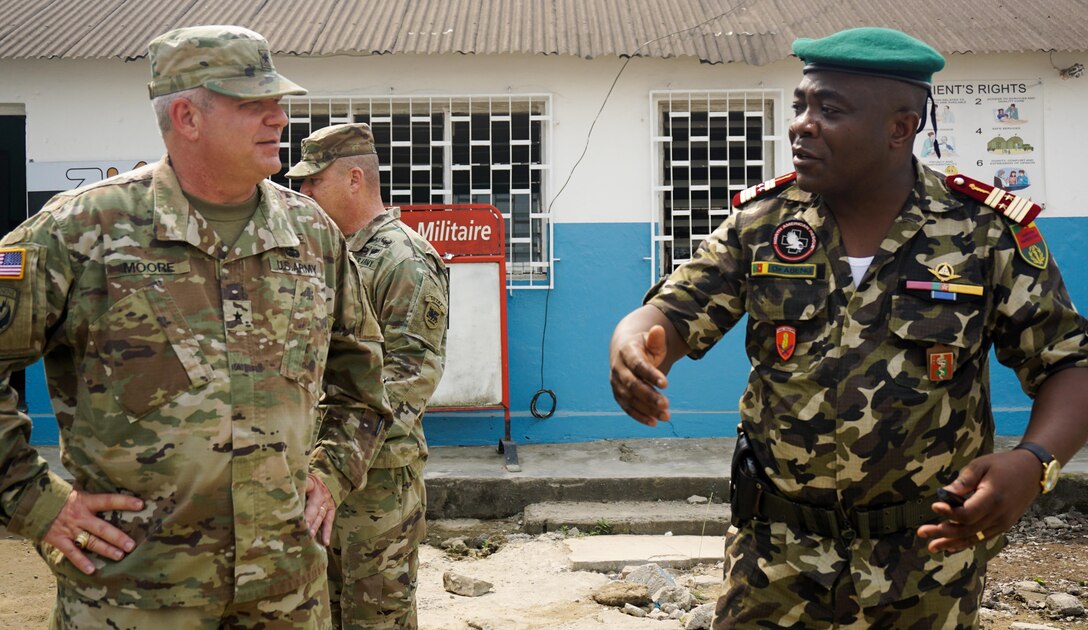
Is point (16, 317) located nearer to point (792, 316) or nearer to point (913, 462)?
point (792, 316)

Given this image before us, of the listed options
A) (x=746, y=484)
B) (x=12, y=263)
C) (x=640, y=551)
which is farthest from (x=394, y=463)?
(x=640, y=551)

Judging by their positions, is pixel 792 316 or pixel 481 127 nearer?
pixel 792 316

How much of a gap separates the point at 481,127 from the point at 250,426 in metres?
5.88

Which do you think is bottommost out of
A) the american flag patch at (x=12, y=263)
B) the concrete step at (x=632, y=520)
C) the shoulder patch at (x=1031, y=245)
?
the concrete step at (x=632, y=520)

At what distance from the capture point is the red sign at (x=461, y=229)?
7.44 m

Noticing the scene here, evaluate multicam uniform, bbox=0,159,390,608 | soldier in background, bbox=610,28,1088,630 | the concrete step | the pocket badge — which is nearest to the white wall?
the concrete step

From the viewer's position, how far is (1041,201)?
7.91 metres

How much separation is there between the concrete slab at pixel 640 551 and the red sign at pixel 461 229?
2.24 meters

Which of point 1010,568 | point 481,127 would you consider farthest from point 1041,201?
point 481,127

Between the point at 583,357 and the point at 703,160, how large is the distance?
169 cm

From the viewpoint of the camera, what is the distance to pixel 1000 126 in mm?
7867

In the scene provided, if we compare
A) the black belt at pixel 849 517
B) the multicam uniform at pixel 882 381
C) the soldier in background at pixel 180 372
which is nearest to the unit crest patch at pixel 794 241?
the multicam uniform at pixel 882 381

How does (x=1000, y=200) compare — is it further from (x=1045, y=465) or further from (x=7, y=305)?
(x=7, y=305)

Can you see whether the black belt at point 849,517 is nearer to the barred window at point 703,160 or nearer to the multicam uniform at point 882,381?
the multicam uniform at point 882,381
